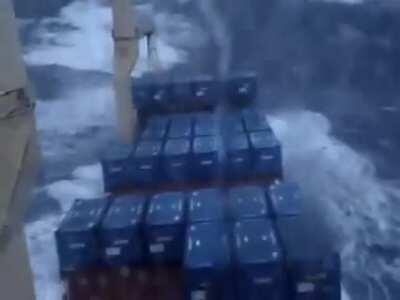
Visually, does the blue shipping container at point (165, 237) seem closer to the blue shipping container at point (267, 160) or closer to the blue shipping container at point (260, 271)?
the blue shipping container at point (260, 271)

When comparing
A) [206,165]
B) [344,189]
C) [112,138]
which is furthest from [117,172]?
[112,138]

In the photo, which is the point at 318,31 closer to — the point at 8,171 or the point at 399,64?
the point at 399,64

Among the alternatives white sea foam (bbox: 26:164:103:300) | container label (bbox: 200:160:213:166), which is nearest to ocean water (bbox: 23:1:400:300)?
white sea foam (bbox: 26:164:103:300)

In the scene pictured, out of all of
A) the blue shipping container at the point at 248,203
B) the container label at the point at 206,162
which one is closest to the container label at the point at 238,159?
the container label at the point at 206,162

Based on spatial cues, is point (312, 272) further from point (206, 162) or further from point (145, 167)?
point (145, 167)

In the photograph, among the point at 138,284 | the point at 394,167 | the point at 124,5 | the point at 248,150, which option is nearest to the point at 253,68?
the point at 394,167

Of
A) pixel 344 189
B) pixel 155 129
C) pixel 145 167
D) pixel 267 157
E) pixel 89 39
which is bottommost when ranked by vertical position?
pixel 89 39
